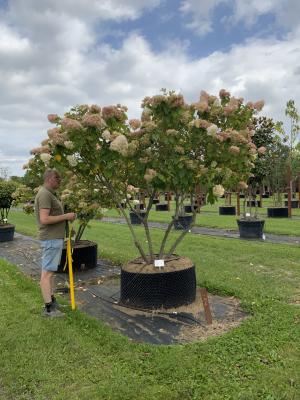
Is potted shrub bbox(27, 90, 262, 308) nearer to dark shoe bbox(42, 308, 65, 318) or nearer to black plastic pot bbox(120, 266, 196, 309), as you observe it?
black plastic pot bbox(120, 266, 196, 309)

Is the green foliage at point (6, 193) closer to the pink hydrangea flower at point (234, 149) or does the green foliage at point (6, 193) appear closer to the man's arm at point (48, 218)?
the man's arm at point (48, 218)

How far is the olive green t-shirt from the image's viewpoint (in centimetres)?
457

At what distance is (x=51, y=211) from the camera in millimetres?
4699

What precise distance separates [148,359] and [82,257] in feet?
13.2

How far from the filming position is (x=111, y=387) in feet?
9.62

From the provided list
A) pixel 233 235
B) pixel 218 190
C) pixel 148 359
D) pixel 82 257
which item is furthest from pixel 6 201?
pixel 148 359

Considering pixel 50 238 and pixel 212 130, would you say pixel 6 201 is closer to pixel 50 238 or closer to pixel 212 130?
pixel 50 238

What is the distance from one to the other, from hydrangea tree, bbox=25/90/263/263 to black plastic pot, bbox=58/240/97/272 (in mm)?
2557

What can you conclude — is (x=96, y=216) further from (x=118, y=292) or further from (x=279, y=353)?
(x=279, y=353)

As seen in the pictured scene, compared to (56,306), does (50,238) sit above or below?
above

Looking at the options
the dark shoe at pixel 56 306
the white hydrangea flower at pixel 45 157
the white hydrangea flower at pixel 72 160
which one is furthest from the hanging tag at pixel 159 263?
the white hydrangea flower at pixel 45 157

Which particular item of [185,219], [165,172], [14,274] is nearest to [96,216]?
[14,274]

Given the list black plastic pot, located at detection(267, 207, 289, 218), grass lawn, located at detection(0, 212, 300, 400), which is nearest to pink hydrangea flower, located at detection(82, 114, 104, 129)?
grass lawn, located at detection(0, 212, 300, 400)

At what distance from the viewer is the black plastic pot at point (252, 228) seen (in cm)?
1054
